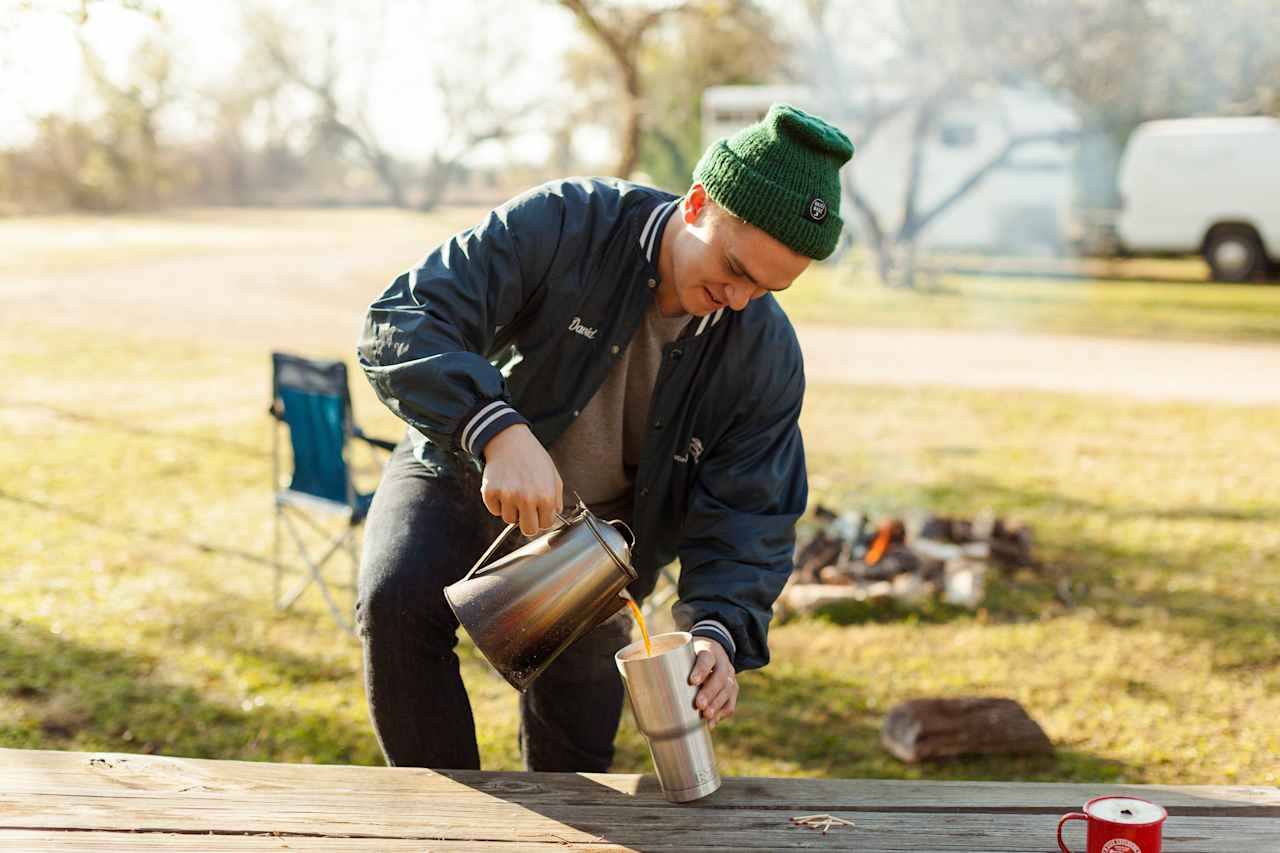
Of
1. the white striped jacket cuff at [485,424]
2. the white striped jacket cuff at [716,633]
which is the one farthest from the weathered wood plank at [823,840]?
the white striped jacket cuff at [485,424]

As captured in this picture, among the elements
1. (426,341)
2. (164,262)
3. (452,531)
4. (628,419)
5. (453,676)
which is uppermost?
(426,341)

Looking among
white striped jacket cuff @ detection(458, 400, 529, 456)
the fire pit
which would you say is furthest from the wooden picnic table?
the fire pit

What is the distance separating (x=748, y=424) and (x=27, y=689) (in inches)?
107

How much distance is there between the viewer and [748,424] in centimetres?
242

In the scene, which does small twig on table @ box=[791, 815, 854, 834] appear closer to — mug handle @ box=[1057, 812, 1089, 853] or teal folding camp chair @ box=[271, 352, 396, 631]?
mug handle @ box=[1057, 812, 1089, 853]

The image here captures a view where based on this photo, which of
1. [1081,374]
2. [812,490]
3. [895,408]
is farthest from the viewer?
[1081,374]

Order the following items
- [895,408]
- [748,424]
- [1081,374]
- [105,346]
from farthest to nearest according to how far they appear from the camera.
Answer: [105,346]
[1081,374]
[895,408]
[748,424]

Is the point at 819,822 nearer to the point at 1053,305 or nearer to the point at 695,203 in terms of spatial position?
the point at 695,203

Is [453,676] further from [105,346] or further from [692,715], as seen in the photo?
[105,346]

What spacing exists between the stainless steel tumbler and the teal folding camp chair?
258 centimetres

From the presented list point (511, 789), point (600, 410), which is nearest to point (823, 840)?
point (511, 789)

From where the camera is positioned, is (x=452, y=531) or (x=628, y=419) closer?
(x=452, y=531)

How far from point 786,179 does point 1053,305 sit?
14.7 metres

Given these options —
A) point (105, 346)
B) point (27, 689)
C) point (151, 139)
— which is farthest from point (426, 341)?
point (151, 139)
